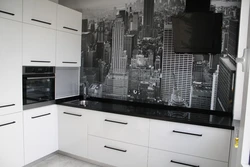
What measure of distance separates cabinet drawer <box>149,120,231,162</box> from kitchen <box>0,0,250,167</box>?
1cm

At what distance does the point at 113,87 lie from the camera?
3.12 meters

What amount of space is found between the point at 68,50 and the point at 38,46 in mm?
553

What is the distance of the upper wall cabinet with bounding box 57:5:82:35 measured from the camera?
9.25 feet

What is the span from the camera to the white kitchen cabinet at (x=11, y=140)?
7.29 ft

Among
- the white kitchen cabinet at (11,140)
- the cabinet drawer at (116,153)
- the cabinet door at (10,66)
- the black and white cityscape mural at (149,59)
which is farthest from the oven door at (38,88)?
the cabinet drawer at (116,153)

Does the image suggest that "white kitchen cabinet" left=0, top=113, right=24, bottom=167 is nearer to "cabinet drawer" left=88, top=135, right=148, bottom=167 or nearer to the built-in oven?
the built-in oven

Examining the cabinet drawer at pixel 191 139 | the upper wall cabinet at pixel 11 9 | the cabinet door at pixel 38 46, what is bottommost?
the cabinet drawer at pixel 191 139

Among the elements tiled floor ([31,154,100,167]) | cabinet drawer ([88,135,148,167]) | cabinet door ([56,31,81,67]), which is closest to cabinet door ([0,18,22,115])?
cabinet door ([56,31,81,67])

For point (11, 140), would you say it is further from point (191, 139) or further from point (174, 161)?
point (191, 139)

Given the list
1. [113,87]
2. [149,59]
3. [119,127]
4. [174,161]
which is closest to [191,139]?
[174,161]

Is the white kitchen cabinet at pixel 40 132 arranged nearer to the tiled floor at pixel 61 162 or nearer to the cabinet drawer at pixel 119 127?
the tiled floor at pixel 61 162

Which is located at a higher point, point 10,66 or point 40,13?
point 40,13

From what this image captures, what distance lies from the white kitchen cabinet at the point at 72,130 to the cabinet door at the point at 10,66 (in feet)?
2.14

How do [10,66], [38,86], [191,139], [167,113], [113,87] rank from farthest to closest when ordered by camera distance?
1. [113,87]
2. [38,86]
3. [167,113]
4. [10,66]
5. [191,139]
